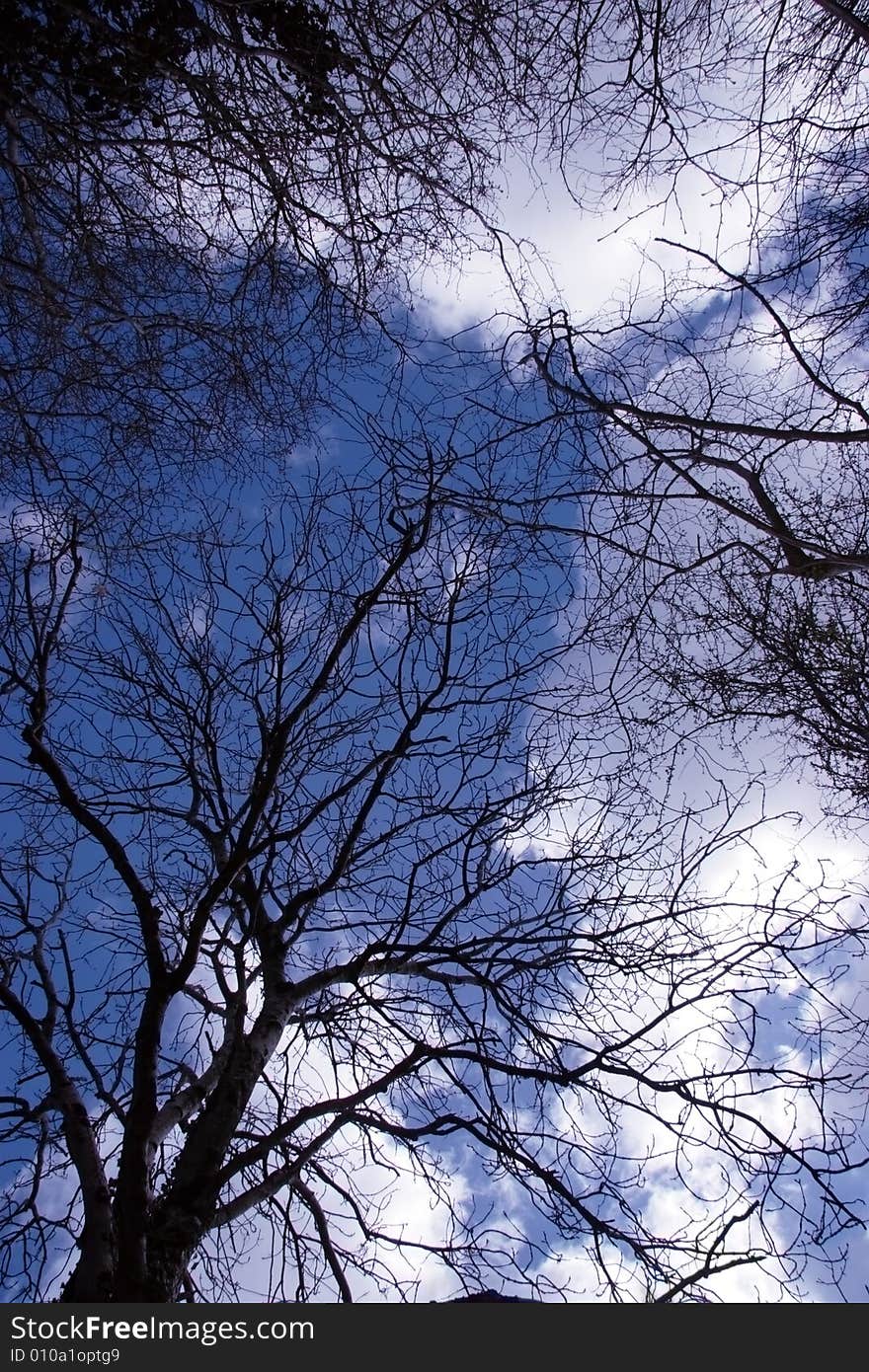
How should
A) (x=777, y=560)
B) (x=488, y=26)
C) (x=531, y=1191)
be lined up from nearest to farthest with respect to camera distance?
(x=531, y=1191), (x=488, y=26), (x=777, y=560)

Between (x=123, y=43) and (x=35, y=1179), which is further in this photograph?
(x=35, y=1179)

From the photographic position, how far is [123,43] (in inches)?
119

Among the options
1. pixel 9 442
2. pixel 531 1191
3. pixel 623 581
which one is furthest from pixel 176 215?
pixel 531 1191

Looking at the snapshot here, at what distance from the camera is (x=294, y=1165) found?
3.24m

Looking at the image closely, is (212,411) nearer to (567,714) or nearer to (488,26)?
(488,26)

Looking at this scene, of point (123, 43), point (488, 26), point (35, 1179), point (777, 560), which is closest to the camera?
point (123, 43)

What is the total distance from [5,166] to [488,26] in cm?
201

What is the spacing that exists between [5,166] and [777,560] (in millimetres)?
4055

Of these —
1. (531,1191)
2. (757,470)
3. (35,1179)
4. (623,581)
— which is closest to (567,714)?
(623,581)

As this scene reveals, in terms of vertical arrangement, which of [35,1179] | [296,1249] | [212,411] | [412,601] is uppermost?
[212,411]

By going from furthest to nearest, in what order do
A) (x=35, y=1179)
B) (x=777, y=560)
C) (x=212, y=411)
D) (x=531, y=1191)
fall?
(x=777, y=560) → (x=212, y=411) → (x=35, y=1179) → (x=531, y=1191)

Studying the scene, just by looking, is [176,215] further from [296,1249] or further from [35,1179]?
[296,1249]

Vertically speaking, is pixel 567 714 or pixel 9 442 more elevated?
pixel 9 442

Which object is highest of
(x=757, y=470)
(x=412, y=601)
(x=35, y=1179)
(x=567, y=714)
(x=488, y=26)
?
(x=488, y=26)
